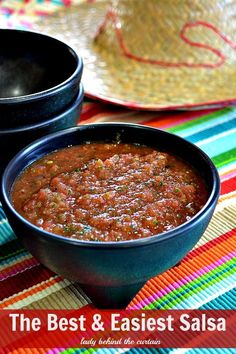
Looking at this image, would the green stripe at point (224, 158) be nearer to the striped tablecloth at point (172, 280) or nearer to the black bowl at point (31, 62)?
the striped tablecloth at point (172, 280)

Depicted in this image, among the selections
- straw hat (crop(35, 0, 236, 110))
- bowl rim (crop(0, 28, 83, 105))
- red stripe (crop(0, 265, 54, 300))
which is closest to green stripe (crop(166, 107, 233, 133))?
straw hat (crop(35, 0, 236, 110))

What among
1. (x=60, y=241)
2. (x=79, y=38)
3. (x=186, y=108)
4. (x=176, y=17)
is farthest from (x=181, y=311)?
(x=79, y=38)

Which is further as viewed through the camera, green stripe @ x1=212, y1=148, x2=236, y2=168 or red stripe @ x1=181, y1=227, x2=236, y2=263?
green stripe @ x1=212, y1=148, x2=236, y2=168

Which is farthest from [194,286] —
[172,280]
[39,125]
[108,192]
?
[39,125]

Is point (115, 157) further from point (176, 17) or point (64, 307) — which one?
point (176, 17)

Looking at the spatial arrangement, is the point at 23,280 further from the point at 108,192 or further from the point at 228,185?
the point at 228,185

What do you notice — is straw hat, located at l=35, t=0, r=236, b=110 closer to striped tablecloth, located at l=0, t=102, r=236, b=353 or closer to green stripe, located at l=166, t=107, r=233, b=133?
green stripe, located at l=166, t=107, r=233, b=133

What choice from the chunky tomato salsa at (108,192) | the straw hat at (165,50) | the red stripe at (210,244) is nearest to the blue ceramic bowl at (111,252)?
the chunky tomato salsa at (108,192)
